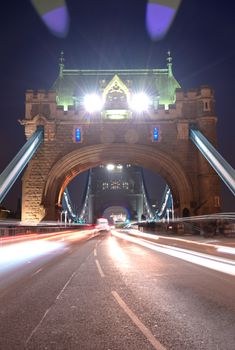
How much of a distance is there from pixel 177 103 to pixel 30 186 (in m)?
18.4

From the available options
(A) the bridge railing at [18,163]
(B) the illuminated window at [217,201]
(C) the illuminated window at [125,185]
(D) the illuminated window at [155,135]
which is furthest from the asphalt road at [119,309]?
(C) the illuminated window at [125,185]

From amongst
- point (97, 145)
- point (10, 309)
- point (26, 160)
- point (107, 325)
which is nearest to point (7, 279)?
point (10, 309)

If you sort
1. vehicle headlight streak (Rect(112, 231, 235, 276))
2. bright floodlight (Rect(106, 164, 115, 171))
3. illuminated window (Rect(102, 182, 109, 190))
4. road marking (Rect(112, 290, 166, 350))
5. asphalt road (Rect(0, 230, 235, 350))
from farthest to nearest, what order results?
1. illuminated window (Rect(102, 182, 109, 190))
2. bright floodlight (Rect(106, 164, 115, 171))
3. vehicle headlight streak (Rect(112, 231, 235, 276))
4. asphalt road (Rect(0, 230, 235, 350))
5. road marking (Rect(112, 290, 166, 350))

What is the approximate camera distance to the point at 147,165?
46906 millimetres

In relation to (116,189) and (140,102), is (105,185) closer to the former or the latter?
(116,189)

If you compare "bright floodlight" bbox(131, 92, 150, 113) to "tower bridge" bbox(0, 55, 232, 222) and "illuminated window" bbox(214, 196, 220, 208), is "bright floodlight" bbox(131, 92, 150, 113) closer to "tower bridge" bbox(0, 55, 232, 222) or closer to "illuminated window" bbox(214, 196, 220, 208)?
"tower bridge" bbox(0, 55, 232, 222)

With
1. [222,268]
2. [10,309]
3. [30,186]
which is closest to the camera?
[10,309]

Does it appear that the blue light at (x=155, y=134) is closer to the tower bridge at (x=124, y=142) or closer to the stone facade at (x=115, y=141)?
the tower bridge at (x=124, y=142)

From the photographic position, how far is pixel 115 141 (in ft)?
137

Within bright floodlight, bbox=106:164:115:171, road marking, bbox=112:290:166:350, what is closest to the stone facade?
road marking, bbox=112:290:166:350

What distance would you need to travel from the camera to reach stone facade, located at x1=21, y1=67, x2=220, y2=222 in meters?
41.0

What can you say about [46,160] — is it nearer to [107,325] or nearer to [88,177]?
[107,325]

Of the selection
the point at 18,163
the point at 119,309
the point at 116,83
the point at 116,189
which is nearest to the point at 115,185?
the point at 116,189

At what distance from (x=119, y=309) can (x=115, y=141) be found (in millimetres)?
36062
